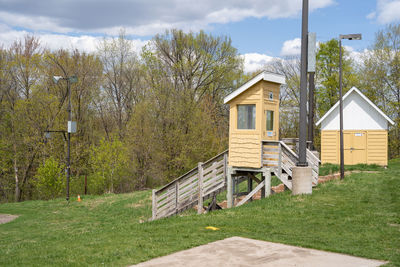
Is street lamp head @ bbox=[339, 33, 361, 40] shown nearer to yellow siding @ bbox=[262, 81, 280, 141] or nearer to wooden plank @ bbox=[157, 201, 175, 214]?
yellow siding @ bbox=[262, 81, 280, 141]

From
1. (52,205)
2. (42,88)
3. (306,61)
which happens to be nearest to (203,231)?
(306,61)

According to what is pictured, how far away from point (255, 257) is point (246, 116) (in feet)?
28.8

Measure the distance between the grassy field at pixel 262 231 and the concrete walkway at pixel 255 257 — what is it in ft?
1.04

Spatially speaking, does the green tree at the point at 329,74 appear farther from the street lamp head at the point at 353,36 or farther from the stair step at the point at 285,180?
the stair step at the point at 285,180

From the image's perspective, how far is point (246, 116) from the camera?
51.3 feet

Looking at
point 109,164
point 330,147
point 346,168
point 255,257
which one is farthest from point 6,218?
point 330,147

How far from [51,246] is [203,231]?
3.26m

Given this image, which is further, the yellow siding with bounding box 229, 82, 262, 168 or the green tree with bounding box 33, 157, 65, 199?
the green tree with bounding box 33, 157, 65, 199

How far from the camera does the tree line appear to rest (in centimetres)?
3456

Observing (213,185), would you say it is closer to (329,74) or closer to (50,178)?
(50,178)

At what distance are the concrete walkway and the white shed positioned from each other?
1875 cm

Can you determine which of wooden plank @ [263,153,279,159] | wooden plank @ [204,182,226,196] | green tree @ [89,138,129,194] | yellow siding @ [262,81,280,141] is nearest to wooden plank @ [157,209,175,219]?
wooden plank @ [204,182,226,196]

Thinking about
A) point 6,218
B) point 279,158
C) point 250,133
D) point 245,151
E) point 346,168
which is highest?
point 250,133

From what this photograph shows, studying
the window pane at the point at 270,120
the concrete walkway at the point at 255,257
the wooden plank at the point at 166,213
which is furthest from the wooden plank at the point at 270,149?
the concrete walkway at the point at 255,257
